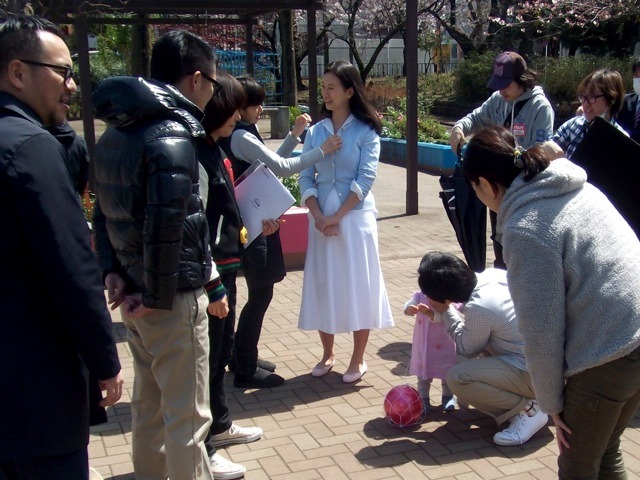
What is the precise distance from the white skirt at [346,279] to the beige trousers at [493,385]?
0.86 m

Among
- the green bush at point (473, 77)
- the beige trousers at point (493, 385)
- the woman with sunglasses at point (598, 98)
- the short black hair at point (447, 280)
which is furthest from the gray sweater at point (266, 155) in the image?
the green bush at point (473, 77)

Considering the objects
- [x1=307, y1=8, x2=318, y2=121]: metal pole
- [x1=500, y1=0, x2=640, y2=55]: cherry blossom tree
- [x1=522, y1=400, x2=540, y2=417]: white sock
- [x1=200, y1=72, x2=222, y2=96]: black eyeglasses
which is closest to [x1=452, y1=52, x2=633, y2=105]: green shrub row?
[x1=500, y1=0, x2=640, y2=55]: cherry blossom tree

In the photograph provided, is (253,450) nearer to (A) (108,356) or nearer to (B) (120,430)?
(B) (120,430)

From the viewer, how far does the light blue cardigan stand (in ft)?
15.2

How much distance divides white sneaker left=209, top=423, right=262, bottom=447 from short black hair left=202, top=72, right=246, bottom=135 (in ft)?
4.80

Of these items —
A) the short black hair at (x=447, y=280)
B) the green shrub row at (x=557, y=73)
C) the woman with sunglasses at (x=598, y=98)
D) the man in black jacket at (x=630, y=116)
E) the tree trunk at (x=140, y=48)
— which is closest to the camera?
the short black hair at (x=447, y=280)

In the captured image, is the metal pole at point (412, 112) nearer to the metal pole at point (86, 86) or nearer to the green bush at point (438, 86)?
the metal pole at point (86, 86)

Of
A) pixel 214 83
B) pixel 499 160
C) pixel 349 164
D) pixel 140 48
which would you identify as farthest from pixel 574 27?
pixel 499 160

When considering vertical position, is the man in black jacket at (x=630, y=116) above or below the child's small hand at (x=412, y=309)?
above

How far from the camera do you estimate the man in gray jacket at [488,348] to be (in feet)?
12.7

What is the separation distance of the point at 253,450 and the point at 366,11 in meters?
32.0

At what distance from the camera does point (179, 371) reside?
3.01m

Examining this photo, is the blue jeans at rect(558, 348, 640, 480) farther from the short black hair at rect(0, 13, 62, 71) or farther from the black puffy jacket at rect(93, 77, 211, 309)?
the short black hair at rect(0, 13, 62, 71)

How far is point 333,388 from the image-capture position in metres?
4.66
